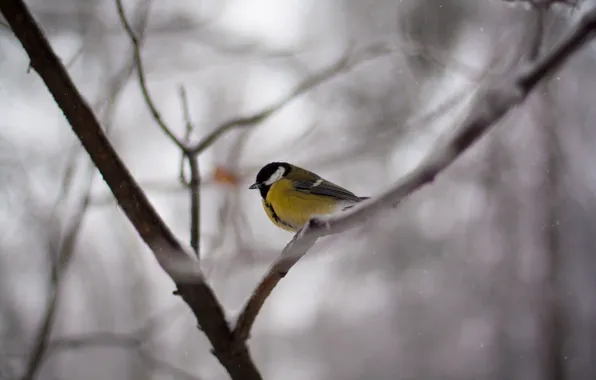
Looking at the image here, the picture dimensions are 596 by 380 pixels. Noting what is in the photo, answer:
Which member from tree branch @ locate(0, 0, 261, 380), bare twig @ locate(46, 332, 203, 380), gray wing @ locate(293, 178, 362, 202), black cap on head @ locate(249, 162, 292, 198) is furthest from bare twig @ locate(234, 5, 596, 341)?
black cap on head @ locate(249, 162, 292, 198)

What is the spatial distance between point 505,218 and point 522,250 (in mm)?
417

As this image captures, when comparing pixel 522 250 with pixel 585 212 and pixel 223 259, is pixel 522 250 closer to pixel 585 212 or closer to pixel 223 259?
pixel 585 212

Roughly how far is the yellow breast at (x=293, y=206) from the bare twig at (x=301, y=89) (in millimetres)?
585

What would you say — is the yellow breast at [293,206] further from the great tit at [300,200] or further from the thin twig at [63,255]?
the thin twig at [63,255]

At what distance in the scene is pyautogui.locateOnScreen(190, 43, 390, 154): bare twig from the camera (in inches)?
62.5

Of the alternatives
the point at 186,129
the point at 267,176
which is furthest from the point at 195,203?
the point at 267,176

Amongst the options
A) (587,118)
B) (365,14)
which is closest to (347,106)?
(365,14)

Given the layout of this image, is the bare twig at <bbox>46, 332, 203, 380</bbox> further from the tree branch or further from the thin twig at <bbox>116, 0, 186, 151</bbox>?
the thin twig at <bbox>116, 0, 186, 151</bbox>

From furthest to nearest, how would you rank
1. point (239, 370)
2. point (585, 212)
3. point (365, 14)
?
point (365, 14) → point (585, 212) → point (239, 370)

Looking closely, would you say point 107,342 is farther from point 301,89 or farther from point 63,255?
point 301,89

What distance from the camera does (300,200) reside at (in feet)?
7.51

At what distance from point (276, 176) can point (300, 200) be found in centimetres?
32

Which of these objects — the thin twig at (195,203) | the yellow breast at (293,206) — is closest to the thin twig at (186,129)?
the thin twig at (195,203)

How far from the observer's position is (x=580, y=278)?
560 cm
